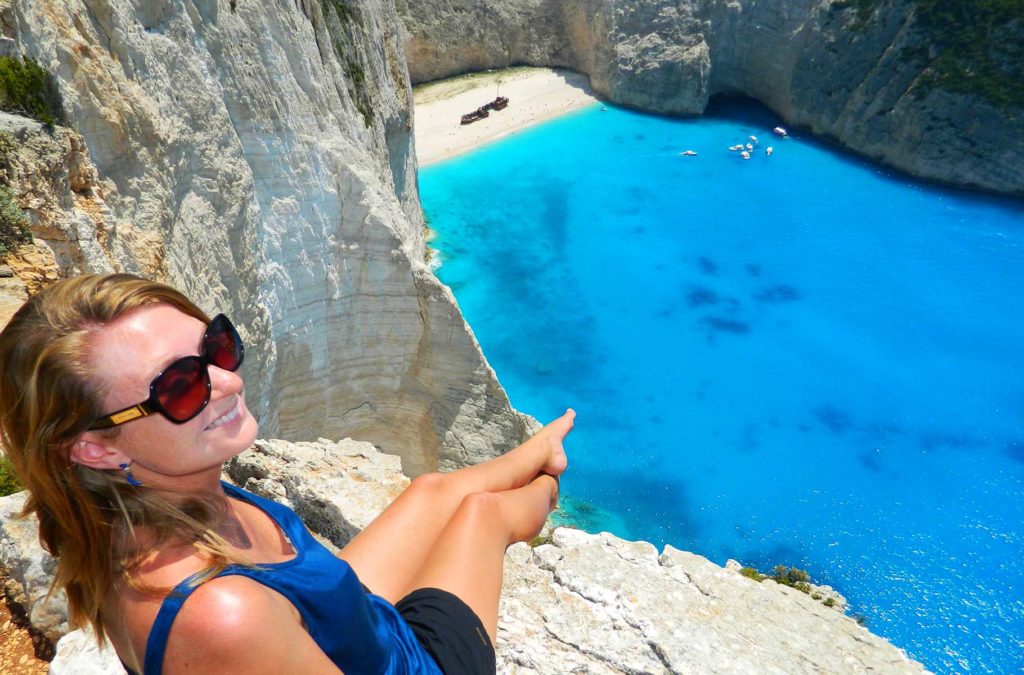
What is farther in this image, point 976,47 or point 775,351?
point 976,47

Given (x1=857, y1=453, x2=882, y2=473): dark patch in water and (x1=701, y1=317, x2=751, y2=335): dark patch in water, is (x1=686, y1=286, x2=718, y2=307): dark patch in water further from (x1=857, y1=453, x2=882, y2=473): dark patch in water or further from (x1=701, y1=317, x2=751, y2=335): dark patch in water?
(x1=857, y1=453, x2=882, y2=473): dark patch in water

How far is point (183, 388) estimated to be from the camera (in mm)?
2311

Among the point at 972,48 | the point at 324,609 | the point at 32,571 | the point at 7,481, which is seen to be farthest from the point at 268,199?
the point at 972,48

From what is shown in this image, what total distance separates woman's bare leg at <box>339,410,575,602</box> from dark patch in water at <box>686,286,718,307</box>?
1861 cm

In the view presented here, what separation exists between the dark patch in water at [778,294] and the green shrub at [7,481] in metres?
21.6

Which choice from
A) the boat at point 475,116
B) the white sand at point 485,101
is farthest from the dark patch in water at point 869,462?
the boat at point 475,116

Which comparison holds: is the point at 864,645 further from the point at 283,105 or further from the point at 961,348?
the point at 961,348

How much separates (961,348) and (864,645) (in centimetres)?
1757

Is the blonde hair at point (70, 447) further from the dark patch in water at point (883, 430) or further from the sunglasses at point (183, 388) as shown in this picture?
the dark patch in water at point (883, 430)

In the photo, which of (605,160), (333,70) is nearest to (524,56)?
(605,160)

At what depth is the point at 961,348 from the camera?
2098cm

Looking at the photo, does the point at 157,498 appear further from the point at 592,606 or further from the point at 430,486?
the point at 592,606

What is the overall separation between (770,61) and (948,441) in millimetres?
21966

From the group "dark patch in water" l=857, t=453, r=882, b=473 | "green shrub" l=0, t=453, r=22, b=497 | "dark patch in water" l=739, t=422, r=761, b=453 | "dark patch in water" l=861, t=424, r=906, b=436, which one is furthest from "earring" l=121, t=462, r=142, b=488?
"dark patch in water" l=861, t=424, r=906, b=436
